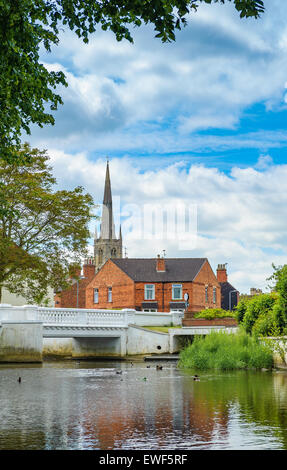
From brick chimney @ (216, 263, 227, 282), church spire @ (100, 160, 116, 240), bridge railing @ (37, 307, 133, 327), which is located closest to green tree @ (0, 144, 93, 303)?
bridge railing @ (37, 307, 133, 327)

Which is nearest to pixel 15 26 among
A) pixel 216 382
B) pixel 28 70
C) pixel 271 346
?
pixel 28 70

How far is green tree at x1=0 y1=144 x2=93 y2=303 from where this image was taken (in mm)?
39438

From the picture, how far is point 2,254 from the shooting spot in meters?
38.9

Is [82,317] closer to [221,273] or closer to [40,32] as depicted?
[40,32]

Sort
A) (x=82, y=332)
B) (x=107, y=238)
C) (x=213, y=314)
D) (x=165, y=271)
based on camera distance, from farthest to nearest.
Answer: (x=107, y=238) < (x=165, y=271) < (x=213, y=314) < (x=82, y=332)

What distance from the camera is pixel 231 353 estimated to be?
2883 cm

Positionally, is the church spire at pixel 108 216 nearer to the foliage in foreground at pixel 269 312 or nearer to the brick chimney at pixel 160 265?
the brick chimney at pixel 160 265

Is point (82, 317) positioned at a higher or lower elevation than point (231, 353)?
higher

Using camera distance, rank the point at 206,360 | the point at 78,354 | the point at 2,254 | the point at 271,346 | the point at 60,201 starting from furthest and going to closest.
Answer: the point at 78,354, the point at 60,201, the point at 2,254, the point at 206,360, the point at 271,346

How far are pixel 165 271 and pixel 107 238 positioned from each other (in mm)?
84136

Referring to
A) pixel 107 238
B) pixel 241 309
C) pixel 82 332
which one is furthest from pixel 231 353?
pixel 107 238

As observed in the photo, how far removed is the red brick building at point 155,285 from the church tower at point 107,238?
3054 inches

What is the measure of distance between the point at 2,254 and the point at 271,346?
62.2 feet
